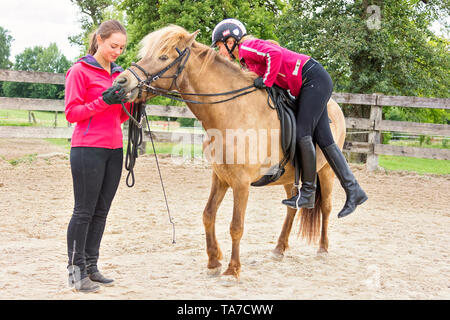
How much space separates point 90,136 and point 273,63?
64.9 inches

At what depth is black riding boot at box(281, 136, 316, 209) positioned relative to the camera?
13.1 ft

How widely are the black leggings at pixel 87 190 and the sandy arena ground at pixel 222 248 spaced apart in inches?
13.6

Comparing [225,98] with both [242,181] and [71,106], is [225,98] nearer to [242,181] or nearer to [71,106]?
[242,181]

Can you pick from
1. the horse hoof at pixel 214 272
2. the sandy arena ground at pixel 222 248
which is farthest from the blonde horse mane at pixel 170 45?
the sandy arena ground at pixel 222 248

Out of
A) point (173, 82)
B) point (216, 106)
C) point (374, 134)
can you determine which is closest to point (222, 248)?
point (216, 106)

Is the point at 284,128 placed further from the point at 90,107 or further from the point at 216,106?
the point at 90,107

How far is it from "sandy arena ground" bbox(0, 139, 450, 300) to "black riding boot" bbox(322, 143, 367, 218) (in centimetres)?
63

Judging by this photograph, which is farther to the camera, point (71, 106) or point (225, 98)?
point (225, 98)

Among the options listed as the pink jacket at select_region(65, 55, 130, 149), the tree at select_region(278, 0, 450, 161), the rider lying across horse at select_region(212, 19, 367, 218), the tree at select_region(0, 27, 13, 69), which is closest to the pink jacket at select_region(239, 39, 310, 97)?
the rider lying across horse at select_region(212, 19, 367, 218)

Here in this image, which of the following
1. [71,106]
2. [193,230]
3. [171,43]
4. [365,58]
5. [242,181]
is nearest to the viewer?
[71,106]

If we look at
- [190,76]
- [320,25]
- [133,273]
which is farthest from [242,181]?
[320,25]

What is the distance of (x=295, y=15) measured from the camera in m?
15.9

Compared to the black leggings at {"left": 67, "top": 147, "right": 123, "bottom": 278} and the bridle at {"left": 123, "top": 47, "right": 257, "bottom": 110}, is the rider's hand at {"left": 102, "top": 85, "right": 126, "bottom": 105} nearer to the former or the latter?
the bridle at {"left": 123, "top": 47, "right": 257, "bottom": 110}

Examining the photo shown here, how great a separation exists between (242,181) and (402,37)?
551 inches
